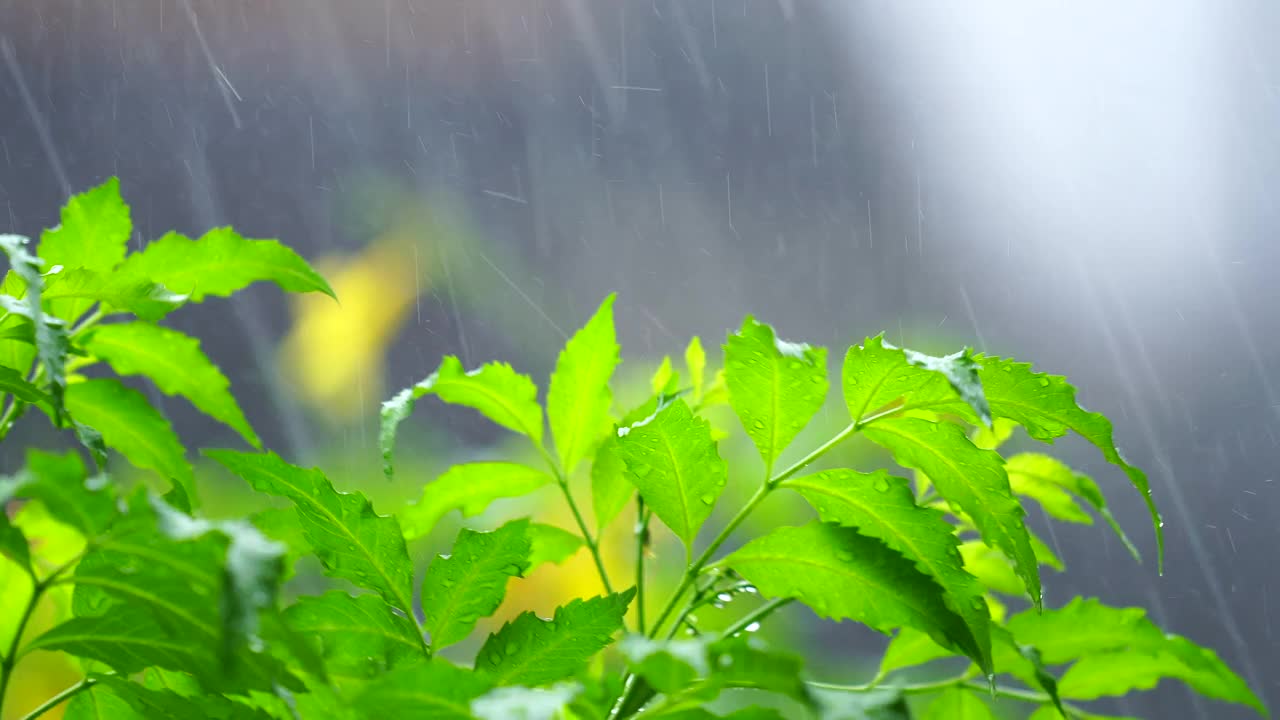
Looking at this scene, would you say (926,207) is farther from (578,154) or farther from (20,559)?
(20,559)

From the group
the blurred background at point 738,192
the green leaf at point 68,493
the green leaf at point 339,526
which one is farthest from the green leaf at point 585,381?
the blurred background at point 738,192

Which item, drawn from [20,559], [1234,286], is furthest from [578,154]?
[20,559]

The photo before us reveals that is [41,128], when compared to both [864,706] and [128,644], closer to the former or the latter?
[128,644]

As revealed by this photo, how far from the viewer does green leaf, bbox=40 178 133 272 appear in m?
0.36

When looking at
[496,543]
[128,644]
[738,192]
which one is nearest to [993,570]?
[496,543]

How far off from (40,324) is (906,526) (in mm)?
253

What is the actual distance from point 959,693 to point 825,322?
3.06 ft

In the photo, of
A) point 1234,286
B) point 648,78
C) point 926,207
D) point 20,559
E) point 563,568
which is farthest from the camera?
point 648,78

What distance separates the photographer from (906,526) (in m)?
0.31

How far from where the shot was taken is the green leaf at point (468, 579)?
32cm

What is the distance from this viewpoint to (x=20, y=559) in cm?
23

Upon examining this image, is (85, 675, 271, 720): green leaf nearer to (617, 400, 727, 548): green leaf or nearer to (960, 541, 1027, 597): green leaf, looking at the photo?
(617, 400, 727, 548): green leaf

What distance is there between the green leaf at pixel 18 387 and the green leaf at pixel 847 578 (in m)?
0.22

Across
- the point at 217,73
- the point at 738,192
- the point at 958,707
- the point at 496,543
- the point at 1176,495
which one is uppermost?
the point at 217,73
